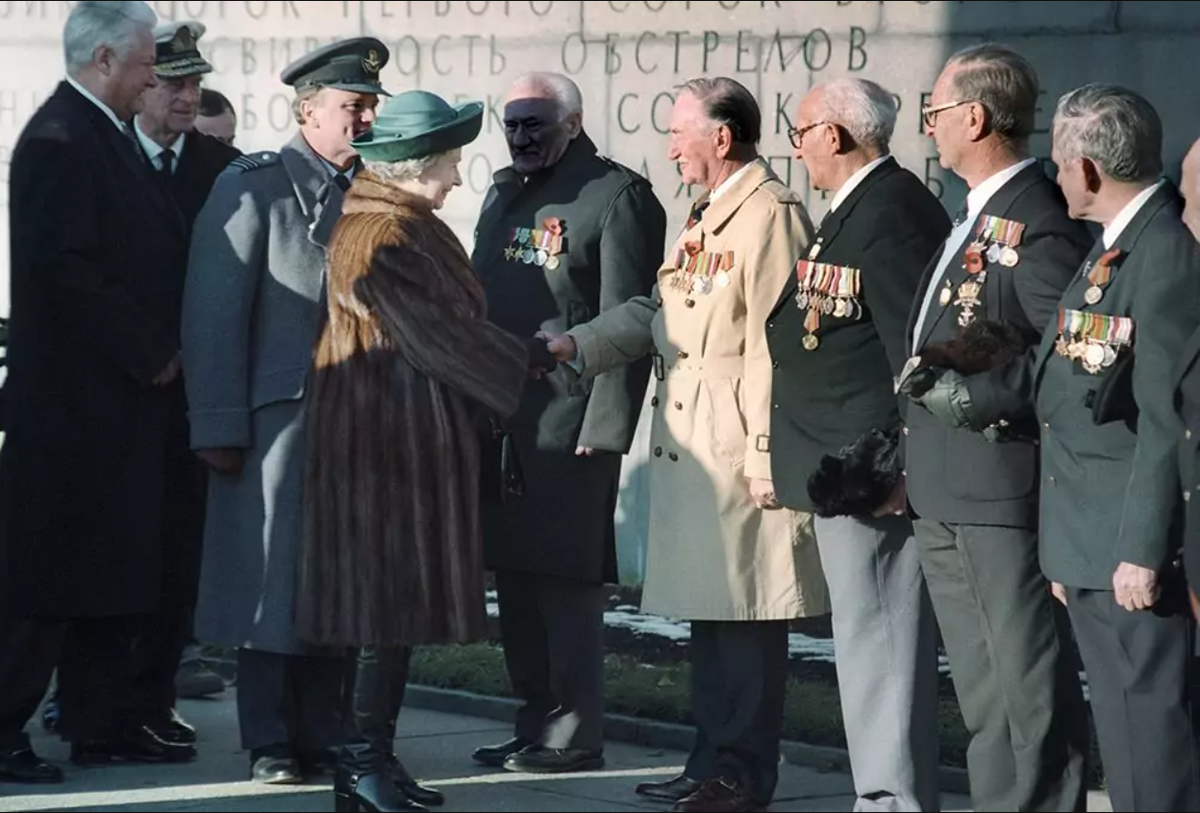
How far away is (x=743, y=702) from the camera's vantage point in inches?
288

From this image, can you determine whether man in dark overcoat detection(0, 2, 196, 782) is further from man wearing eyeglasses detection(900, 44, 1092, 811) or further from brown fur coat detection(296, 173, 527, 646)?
man wearing eyeglasses detection(900, 44, 1092, 811)

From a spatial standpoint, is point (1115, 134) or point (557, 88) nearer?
point (1115, 134)

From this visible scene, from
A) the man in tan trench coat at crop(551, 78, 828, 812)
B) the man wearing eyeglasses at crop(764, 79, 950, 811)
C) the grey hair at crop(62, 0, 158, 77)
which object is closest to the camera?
the man wearing eyeglasses at crop(764, 79, 950, 811)

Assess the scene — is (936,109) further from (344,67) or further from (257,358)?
(257,358)

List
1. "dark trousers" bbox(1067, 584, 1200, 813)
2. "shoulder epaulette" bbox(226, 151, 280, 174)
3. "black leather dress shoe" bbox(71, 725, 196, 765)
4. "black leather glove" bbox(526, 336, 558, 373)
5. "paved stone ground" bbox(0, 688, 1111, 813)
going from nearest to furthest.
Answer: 1. "dark trousers" bbox(1067, 584, 1200, 813)
2. "black leather glove" bbox(526, 336, 558, 373)
3. "paved stone ground" bbox(0, 688, 1111, 813)
4. "shoulder epaulette" bbox(226, 151, 280, 174)
5. "black leather dress shoe" bbox(71, 725, 196, 765)

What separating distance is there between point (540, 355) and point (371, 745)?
1160mm

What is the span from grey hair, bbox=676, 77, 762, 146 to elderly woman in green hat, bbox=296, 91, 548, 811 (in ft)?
2.44

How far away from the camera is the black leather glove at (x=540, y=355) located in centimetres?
720

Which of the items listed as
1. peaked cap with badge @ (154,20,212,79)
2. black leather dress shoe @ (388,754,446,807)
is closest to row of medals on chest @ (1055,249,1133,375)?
black leather dress shoe @ (388,754,446,807)

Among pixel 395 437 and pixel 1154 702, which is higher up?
pixel 395 437

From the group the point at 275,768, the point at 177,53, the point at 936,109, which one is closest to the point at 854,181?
the point at 936,109

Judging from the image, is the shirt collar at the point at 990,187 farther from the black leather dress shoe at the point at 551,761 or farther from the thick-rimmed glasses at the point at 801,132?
the black leather dress shoe at the point at 551,761

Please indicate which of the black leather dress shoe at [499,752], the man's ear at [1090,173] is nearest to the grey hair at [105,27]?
the black leather dress shoe at [499,752]

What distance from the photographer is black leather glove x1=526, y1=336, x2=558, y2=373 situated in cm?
720
